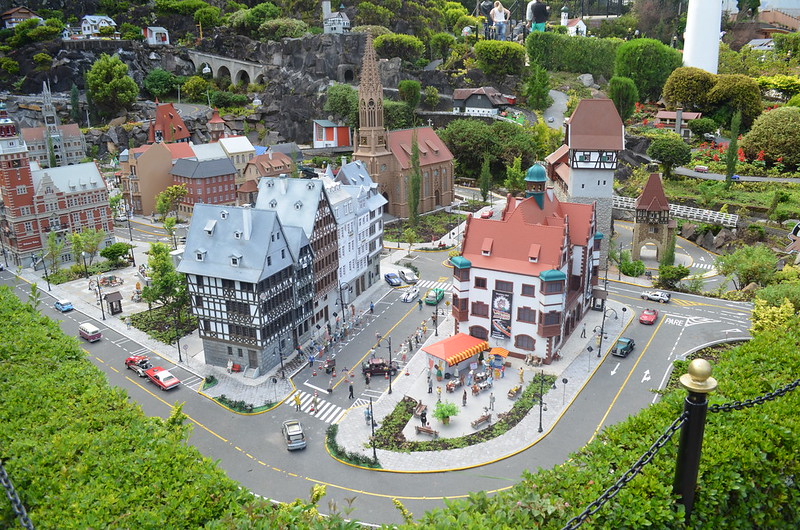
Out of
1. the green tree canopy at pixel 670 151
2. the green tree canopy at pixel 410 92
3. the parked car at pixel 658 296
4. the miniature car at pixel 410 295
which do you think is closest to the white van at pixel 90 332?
the miniature car at pixel 410 295

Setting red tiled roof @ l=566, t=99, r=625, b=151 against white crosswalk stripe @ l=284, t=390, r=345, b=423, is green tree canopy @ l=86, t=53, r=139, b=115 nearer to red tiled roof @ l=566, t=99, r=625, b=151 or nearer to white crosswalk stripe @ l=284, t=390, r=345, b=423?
red tiled roof @ l=566, t=99, r=625, b=151

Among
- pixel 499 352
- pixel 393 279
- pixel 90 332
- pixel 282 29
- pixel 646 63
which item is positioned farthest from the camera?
pixel 282 29

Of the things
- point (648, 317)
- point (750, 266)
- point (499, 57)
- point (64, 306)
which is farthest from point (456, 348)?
point (499, 57)

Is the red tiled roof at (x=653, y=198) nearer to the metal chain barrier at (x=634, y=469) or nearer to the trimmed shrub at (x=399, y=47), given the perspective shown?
the metal chain barrier at (x=634, y=469)

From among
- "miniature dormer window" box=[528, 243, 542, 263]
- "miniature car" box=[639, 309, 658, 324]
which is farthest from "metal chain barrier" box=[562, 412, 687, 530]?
"miniature car" box=[639, 309, 658, 324]

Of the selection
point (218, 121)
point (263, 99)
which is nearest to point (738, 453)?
point (218, 121)

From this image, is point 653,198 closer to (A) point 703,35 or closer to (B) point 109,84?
(A) point 703,35
